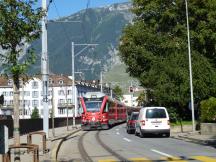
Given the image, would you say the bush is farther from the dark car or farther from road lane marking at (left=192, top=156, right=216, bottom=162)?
road lane marking at (left=192, top=156, right=216, bottom=162)

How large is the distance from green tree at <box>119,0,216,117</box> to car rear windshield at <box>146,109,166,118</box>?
53.9 ft

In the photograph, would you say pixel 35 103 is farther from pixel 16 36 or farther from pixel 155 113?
pixel 16 36

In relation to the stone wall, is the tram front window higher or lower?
higher

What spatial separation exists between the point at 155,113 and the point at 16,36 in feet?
73.3

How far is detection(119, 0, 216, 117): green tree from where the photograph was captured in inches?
2076

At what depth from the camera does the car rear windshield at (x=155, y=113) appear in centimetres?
3538

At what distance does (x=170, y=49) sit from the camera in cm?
5769

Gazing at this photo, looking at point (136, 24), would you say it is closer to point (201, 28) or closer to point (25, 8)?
point (201, 28)

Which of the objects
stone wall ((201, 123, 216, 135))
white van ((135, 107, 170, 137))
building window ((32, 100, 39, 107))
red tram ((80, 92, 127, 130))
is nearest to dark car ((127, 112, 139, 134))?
white van ((135, 107, 170, 137))

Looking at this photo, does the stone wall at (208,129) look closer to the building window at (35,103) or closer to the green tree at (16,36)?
the green tree at (16,36)

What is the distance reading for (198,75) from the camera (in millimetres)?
52625

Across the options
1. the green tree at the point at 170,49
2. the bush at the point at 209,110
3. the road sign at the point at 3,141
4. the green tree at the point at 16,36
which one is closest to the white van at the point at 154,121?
the bush at the point at 209,110

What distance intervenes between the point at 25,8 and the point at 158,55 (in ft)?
152

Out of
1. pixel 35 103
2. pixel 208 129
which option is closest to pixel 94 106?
pixel 208 129
